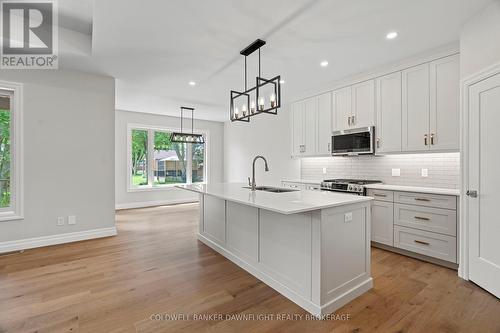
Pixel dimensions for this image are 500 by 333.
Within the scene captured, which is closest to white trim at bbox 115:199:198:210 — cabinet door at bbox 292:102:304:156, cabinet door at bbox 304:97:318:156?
cabinet door at bbox 292:102:304:156

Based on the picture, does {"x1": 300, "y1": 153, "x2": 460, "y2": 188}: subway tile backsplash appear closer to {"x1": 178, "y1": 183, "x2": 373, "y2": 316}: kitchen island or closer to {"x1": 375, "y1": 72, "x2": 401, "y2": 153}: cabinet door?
{"x1": 375, "y1": 72, "x2": 401, "y2": 153}: cabinet door

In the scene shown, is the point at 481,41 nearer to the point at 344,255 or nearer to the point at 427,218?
the point at 427,218

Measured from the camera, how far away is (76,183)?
12.5ft

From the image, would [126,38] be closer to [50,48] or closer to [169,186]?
[50,48]

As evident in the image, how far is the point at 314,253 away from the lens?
6.56ft

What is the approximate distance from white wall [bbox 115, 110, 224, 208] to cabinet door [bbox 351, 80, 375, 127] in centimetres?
500

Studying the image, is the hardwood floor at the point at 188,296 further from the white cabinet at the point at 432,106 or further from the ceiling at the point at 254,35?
the ceiling at the point at 254,35

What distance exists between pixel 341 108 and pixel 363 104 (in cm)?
39

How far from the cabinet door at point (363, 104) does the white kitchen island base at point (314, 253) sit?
2047 millimetres

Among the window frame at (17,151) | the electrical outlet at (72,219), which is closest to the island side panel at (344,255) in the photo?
the electrical outlet at (72,219)

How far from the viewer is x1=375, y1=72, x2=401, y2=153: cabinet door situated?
3520 mm

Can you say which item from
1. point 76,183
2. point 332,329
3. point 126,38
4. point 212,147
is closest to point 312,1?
point 126,38

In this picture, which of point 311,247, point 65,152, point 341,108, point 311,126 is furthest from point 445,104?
point 65,152

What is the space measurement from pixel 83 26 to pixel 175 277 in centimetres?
335
